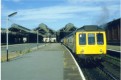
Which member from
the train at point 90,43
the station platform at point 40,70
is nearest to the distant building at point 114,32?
the train at point 90,43

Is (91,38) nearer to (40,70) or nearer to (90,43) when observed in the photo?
(90,43)

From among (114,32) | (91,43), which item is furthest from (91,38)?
(114,32)

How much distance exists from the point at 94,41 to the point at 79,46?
3.73 feet

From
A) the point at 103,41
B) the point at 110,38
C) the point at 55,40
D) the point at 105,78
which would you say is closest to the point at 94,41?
the point at 103,41

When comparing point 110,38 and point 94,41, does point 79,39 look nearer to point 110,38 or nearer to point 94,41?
point 94,41

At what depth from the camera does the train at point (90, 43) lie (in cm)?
2166

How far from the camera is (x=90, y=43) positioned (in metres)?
22.2

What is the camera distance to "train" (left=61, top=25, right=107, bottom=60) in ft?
71.1

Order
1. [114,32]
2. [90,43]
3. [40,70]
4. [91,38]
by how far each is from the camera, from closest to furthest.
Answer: [40,70]
[90,43]
[91,38]
[114,32]

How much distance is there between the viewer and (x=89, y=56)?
2159cm

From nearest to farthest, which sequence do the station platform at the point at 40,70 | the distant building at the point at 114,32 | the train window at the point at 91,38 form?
the station platform at the point at 40,70, the train window at the point at 91,38, the distant building at the point at 114,32

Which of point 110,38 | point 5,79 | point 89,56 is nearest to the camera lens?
point 5,79

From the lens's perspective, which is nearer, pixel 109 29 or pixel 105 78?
pixel 105 78

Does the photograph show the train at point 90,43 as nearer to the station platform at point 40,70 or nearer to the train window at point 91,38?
the train window at point 91,38
